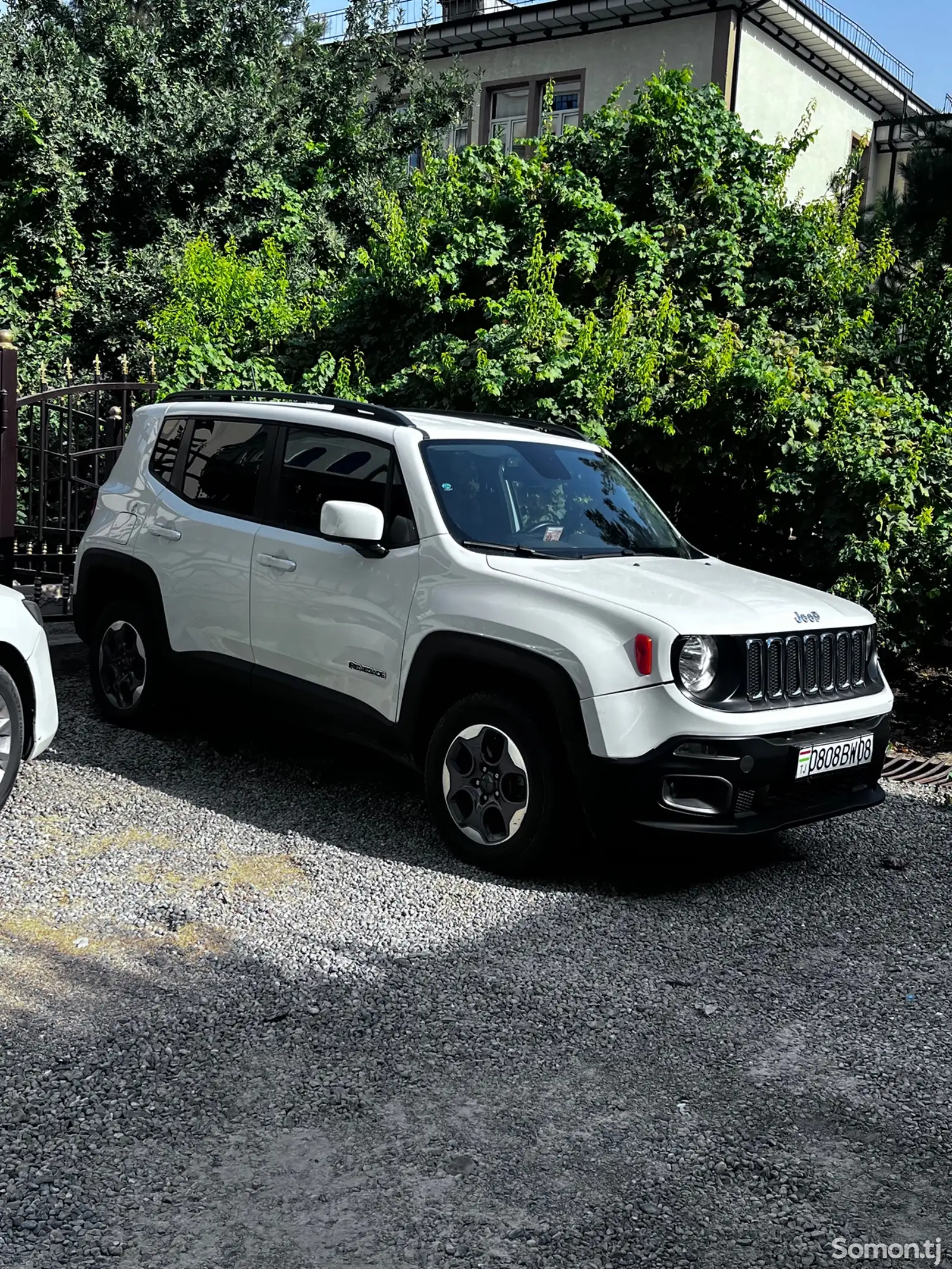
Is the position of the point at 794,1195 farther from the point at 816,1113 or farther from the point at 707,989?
the point at 707,989

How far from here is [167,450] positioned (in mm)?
6957

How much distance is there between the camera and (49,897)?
15.8 feet

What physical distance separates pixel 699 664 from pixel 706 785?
477 mm

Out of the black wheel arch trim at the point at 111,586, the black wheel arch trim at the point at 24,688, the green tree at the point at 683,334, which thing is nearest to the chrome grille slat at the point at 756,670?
the green tree at the point at 683,334

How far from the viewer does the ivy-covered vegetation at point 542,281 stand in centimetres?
827

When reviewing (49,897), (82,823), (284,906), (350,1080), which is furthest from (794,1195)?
(82,823)

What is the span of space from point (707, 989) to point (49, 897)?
2499mm

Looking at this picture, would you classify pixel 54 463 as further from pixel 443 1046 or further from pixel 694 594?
pixel 443 1046

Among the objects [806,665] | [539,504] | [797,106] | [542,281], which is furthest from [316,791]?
[797,106]

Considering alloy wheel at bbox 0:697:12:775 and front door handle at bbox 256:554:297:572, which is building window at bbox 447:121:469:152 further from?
alloy wheel at bbox 0:697:12:775

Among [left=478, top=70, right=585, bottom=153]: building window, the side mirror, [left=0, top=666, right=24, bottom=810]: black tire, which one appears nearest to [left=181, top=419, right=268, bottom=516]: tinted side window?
the side mirror

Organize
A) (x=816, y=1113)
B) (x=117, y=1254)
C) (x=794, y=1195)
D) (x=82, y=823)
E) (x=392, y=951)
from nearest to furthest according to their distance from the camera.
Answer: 1. (x=117, y=1254)
2. (x=794, y=1195)
3. (x=816, y=1113)
4. (x=392, y=951)
5. (x=82, y=823)

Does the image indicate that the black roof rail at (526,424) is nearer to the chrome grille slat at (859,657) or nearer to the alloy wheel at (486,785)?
the chrome grille slat at (859,657)

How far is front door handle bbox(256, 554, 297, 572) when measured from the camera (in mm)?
6043
